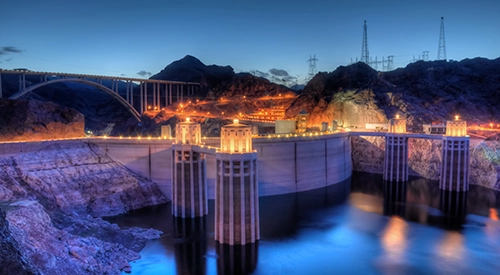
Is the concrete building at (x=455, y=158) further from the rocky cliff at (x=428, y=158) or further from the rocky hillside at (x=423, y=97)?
the rocky hillside at (x=423, y=97)

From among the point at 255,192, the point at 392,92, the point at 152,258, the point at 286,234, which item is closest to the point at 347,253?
the point at 286,234

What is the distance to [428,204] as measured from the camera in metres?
53.7

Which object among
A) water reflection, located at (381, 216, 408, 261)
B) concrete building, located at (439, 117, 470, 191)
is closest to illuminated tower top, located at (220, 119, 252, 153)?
water reflection, located at (381, 216, 408, 261)

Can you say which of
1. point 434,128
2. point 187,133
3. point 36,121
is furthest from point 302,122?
point 36,121

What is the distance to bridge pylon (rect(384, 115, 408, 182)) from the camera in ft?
220

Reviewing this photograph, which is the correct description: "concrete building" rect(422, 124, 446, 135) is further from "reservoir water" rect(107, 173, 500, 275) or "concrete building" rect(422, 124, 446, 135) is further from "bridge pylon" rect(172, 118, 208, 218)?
"bridge pylon" rect(172, 118, 208, 218)

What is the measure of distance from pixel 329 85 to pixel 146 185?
6417cm

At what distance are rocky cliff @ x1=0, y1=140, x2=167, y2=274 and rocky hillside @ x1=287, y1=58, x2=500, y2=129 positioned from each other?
4548 cm

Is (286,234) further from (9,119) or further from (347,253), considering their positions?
(9,119)

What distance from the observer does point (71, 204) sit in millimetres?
45812

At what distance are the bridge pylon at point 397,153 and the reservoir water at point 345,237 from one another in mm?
8816

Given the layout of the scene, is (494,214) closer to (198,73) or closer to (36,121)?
(36,121)

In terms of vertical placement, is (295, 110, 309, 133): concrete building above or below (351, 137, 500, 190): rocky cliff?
above

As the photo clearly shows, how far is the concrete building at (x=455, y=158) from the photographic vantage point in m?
58.1
